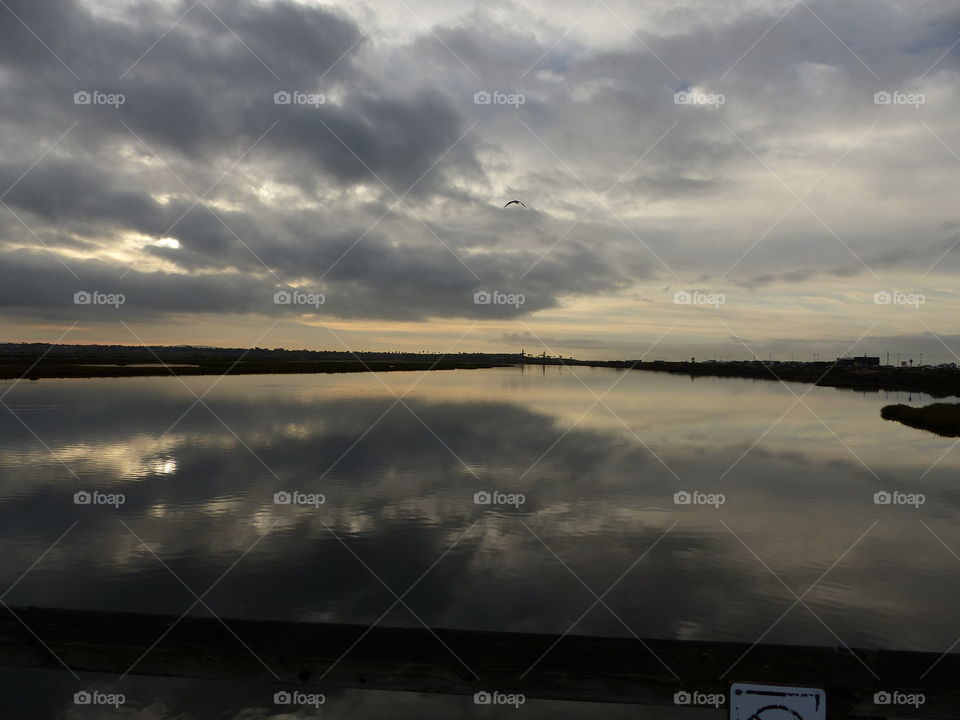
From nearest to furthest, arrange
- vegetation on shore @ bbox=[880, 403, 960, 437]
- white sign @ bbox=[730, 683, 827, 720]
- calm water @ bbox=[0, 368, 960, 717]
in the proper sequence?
white sign @ bbox=[730, 683, 827, 720] < calm water @ bbox=[0, 368, 960, 717] < vegetation on shore @ bbox=[880, 403, 960, 437]

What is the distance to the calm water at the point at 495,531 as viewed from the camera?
1189 cm

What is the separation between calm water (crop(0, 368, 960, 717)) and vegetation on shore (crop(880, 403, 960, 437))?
47.6 ft

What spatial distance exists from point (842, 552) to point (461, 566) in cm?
1023

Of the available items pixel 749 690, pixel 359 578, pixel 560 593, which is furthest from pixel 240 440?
pixel 749 690

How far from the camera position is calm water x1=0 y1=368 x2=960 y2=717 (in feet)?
39.0

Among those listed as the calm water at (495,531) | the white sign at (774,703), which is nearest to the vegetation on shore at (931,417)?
the calm water at (495,531)

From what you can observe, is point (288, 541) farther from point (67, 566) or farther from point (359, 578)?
point (67, 566)

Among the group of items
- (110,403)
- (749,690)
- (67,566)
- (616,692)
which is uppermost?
(110,403)

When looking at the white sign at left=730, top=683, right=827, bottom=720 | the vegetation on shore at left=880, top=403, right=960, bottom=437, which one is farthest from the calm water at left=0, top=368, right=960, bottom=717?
the vegetation on shore at left=880, top=403, right=960, bottom=437

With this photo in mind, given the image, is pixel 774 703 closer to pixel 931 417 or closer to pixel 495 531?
pixel 495 531

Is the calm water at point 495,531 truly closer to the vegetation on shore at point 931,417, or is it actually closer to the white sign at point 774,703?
the white sign at point 774,703

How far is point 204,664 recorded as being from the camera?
19.4 ft

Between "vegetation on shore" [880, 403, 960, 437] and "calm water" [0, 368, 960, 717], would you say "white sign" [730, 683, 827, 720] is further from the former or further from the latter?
"vegetation on shore" [880, 403, 960, 437]

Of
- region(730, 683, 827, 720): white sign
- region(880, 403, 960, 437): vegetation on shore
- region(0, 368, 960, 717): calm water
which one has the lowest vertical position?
region(730, 683, 827, 720): white sign
